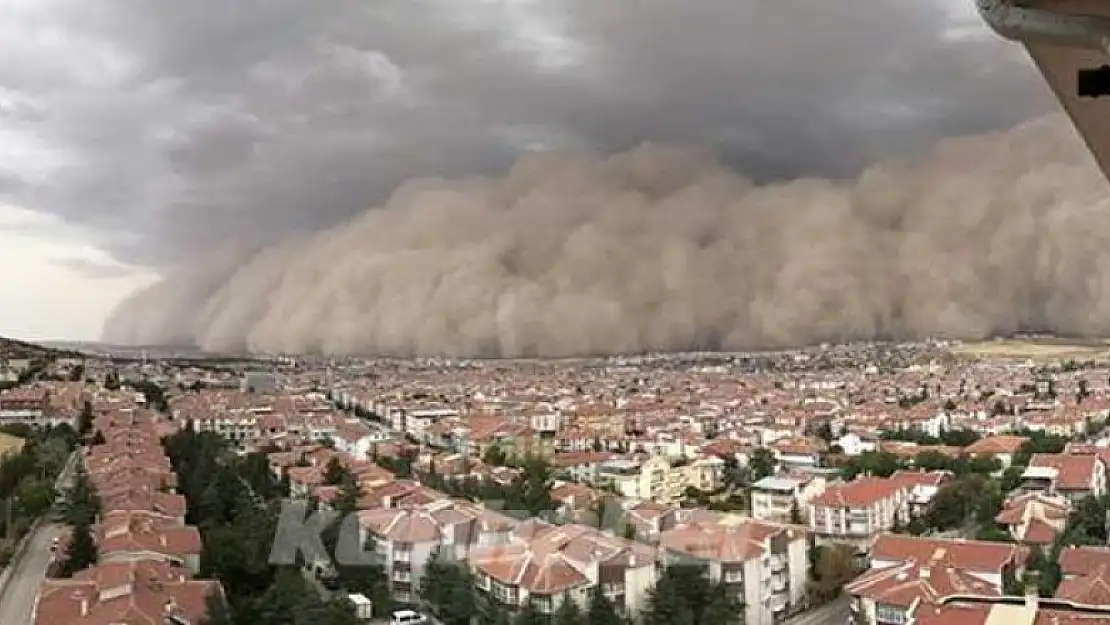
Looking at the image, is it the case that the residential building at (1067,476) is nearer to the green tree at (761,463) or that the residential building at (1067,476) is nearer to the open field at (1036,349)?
the green tree at (761,463)

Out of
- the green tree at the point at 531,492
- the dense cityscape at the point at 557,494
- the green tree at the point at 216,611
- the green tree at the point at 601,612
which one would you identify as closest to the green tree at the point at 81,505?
the dense cityscape at the point at 557,494

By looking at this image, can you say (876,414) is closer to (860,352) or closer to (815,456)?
(815,456)

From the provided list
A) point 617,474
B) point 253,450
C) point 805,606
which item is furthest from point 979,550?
point 253,450

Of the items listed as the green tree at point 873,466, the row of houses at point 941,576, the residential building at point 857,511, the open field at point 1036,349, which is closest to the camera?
the row of houses at point 941,576

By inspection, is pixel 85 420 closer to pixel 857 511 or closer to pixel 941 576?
pixel 857 511

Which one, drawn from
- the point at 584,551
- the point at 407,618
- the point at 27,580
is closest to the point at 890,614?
the point at 584,551

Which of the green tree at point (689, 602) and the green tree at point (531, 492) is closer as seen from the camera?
the green tree at point (689, 602)
